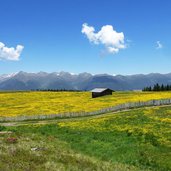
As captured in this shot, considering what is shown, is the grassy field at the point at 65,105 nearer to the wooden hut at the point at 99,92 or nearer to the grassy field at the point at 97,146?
the wooden hut at the point at 99,92

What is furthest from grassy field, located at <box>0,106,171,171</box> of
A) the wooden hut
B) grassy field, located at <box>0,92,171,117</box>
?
the wooden hut

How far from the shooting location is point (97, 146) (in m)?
40.8

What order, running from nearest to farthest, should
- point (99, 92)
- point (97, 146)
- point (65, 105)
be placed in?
point (97, 146)
point (65, 105)
point (99, 92)

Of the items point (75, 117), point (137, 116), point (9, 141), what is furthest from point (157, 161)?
point (75, 117)

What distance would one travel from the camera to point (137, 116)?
195 ft

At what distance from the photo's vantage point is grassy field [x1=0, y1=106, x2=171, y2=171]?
1085 inches

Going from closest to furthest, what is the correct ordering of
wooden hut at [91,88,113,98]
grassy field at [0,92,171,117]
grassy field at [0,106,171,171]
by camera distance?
grassy field at [0,106,171,171], grassy field at [0,92,171,117], wooden hut at [91,88,113,98]

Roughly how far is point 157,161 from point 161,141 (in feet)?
23.6

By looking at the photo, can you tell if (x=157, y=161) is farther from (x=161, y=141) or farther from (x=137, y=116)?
(x=137, y=116)

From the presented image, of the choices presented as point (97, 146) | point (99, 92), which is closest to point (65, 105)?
point (99, 92)

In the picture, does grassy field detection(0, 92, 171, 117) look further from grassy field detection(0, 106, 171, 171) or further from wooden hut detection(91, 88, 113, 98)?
grassy field detection(0, 106, 171, 171)

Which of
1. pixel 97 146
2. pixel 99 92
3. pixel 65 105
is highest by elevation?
pixel 99 92

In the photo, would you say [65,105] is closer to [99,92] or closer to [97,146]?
[99,92]

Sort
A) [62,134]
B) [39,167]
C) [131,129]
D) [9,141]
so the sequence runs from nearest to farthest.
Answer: [39,167] → [9,141] → [131,129] → [62,134]
